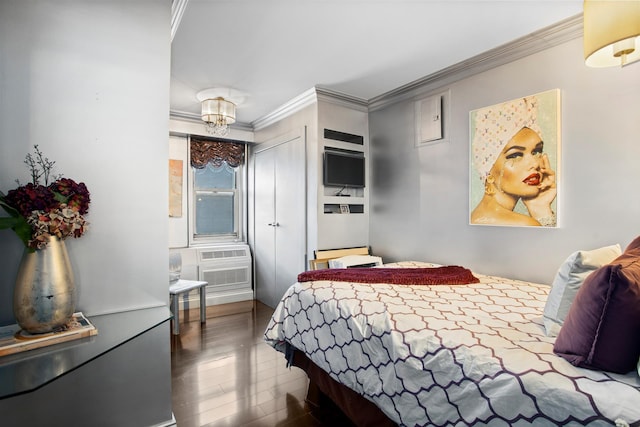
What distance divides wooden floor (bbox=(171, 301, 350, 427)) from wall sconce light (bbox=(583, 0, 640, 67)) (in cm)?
233

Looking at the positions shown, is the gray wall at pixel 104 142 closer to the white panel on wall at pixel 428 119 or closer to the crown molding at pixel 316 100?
the crown molding at pixel 316 100

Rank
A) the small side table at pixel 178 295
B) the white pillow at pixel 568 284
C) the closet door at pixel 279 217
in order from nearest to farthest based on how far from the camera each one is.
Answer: the white pillow at pixel 568 284, the small side table at pixel 178 295, the closet door at pixel 279 217

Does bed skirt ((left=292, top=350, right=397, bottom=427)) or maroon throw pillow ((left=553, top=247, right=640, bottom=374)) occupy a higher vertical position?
maroon throw pillow ((left=553, top=247, right=640, bottom=374))

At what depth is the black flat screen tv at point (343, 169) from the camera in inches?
142

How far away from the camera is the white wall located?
4.85 feet

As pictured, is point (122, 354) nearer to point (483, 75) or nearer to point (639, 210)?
point (639, 210)

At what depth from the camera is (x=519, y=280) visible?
8.60 feet

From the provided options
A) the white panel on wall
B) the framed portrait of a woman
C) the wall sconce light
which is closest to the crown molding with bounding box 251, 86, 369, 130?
the white panel on wall

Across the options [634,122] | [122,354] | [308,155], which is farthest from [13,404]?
[634,122]

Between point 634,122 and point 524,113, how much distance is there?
0.66m

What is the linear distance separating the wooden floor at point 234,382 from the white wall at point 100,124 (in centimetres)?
85

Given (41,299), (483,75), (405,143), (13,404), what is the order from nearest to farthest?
(41,299), (13,404), (483,75), (405,143)

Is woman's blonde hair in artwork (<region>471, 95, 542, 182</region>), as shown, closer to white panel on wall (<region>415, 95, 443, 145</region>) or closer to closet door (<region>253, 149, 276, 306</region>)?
white panel on wall (<region>415, 95, 443, 145</region>)

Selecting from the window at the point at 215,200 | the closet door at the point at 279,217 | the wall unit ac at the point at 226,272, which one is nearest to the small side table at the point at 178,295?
the wall unit ac at the point at 226,272
